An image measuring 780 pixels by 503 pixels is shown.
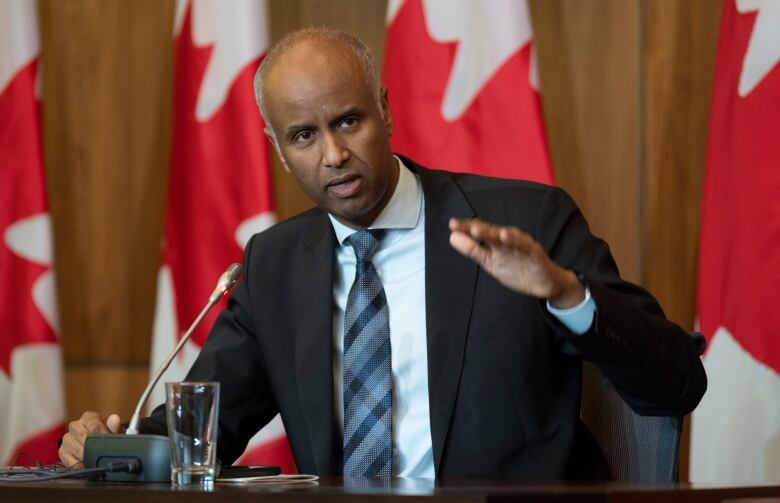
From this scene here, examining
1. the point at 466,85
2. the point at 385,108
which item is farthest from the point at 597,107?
the point at 385,108

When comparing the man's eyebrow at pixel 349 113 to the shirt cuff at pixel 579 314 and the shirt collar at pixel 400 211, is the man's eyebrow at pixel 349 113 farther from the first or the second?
the shirt cuff at pixel 579 314

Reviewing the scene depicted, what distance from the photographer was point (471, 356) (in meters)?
2.13

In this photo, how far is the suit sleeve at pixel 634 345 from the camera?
1.75 meters

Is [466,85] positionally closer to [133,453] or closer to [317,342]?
[317,342]

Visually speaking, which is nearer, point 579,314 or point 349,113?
point 579,314

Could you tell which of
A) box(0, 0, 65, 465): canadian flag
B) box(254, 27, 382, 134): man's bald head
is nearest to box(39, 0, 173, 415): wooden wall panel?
box(0, 0, 65, 465): canadian flag

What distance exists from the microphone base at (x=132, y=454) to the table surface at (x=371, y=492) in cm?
7

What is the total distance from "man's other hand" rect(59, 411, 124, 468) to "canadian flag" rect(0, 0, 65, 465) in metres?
1.47

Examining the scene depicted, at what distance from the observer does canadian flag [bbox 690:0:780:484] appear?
264cm

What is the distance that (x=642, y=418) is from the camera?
2010 millimetres

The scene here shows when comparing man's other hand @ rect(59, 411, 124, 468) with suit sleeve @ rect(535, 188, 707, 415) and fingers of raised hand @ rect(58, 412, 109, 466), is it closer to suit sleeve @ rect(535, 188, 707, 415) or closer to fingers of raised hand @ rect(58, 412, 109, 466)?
fingers of raised hand @ rect(58, 412, 109, 466)

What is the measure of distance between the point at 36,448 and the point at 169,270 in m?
0.69

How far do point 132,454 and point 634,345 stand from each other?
83 centimetres

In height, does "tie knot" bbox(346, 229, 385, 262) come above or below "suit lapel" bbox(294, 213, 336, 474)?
above
